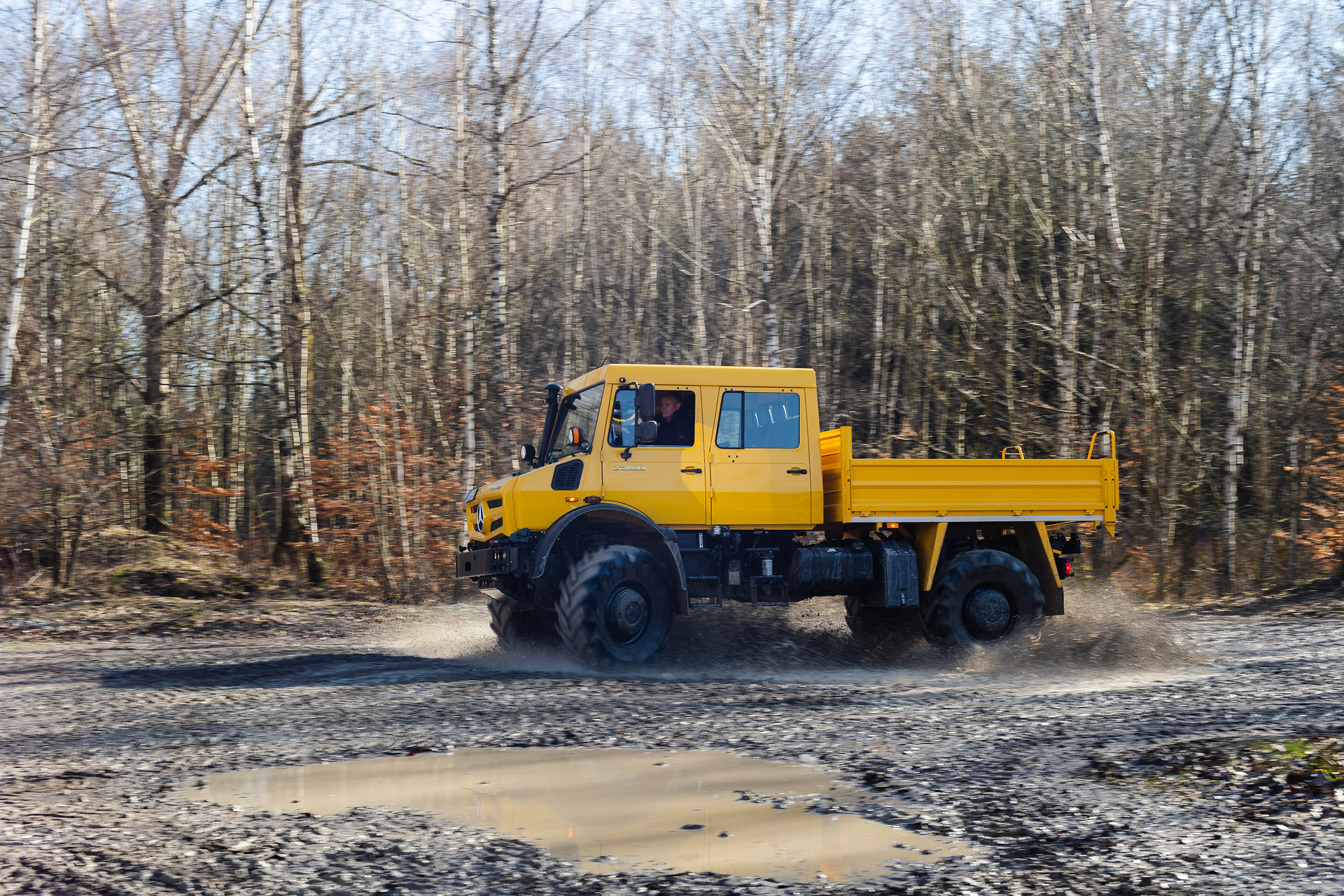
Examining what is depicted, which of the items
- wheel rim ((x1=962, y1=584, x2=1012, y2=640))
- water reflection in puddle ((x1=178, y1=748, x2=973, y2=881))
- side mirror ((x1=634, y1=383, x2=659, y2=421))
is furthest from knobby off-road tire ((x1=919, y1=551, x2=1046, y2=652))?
water reflection in puddle ((x1=178, y1=748, x2=973, y2=881))

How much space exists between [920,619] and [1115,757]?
4.30 m

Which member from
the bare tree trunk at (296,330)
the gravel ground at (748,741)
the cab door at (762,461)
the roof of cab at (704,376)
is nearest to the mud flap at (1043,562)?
the gravel ground at (748,741)

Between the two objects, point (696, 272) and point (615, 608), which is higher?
point (696, 272)

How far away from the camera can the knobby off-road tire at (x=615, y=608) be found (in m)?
8.69

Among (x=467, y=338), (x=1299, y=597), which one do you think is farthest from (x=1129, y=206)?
(x=467, y=338)

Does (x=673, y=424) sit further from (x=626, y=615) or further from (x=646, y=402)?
(x=626, y=615)

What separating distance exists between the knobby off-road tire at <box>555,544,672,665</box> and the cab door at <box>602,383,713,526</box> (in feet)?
Answer: 1.58

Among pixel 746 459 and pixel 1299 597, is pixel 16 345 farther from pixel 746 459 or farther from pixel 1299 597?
pixel 1299 597

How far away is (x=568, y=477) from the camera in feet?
30.0

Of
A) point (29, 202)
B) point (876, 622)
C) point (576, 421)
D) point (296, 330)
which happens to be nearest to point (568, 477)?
point (576, 421)

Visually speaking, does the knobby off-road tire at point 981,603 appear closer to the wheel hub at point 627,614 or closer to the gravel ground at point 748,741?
the gravel ground at point 748,741

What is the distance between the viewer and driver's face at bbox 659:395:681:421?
9.32 meters

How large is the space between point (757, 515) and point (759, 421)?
86 centimetres

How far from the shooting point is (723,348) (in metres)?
25.1
